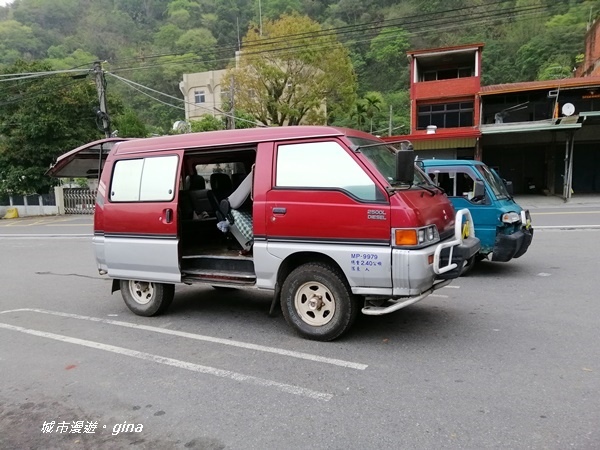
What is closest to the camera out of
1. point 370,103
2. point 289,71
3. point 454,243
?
point 454,243

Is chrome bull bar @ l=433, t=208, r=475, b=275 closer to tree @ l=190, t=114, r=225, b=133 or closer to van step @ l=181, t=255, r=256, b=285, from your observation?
van step @ l=181, t=255, r=256, b=285

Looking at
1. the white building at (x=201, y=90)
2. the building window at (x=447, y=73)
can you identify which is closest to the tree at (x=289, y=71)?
the building window at (x=447, y=73)

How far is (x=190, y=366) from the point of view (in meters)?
4.29

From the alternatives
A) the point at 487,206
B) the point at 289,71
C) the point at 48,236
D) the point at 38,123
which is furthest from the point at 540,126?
the point at 38,123

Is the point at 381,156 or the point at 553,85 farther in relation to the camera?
the point at 553,85

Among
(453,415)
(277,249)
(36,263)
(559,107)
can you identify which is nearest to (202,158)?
(277,249)

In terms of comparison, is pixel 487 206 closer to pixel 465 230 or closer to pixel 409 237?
pixel 465 230

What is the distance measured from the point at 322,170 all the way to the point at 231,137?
1223 mm

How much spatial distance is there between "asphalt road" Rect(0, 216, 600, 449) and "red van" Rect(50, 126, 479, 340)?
486mm

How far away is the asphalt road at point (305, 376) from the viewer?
10.2ft

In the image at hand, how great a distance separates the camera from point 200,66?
55.3m

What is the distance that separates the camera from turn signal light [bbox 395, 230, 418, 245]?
4.18 metres

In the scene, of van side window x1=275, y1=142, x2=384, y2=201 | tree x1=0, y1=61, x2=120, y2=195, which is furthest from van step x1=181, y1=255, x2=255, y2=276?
tree x1=0, y1=61, x2=120, y2=195

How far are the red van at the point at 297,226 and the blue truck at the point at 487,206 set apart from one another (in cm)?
242
